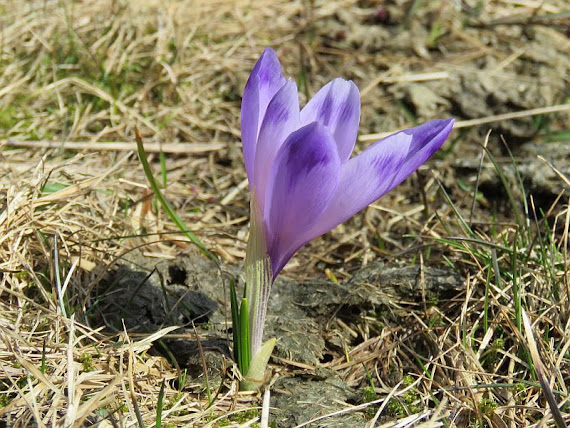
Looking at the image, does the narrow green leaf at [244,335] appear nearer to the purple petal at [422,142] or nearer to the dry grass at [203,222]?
the dry grass at [203,222]

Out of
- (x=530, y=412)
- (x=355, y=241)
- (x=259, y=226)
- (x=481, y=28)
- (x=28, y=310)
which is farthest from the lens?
(x=481, y=28)

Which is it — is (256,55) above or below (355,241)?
above

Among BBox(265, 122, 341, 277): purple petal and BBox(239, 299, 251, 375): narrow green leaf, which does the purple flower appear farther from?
BBox(239, 299, 251, 375): narrow green leaf

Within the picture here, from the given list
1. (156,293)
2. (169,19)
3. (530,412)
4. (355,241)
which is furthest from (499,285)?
(169,19)

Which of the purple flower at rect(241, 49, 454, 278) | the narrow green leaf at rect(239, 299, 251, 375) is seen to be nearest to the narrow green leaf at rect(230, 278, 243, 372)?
the narrow green leaf at rect(239, 299, 251, 375)

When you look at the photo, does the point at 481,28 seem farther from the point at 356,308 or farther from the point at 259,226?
the point at 259,226

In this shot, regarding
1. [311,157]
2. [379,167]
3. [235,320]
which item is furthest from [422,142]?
[235,320]
